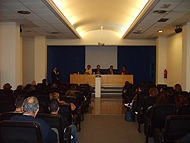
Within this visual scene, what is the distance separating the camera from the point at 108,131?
4.57 metres

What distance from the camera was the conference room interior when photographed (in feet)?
18.9

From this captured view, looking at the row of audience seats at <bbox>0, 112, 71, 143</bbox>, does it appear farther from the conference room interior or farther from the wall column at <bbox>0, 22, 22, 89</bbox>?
the wall column at <bbox>0, 22, 22, 89</bbox>

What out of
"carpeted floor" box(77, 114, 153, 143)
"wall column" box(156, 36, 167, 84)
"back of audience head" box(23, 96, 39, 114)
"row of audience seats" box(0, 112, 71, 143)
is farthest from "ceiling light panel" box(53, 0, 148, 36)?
"row of audience seats" box(0, 112, 71, 143)

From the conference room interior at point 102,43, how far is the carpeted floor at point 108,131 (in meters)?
0.02

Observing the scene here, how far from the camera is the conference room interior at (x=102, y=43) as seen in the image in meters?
5.76

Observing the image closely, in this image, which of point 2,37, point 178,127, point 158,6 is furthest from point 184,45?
point 2,37

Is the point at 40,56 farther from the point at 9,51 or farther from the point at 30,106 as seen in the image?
the point at 30,106

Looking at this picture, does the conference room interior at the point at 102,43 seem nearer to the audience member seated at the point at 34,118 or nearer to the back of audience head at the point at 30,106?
the audience member seated at the point at 34,118

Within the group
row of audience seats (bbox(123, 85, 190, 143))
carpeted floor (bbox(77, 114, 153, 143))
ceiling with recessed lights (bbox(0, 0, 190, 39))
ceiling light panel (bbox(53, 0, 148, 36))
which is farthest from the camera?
ceiling light panel (bbox(53, 0, 148, 36))

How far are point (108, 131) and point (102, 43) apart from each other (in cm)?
876

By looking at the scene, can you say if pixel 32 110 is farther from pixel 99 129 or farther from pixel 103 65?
pixel 103 65

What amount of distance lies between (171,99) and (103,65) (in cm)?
1073

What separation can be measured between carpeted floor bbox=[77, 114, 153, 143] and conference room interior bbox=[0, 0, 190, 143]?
21mm

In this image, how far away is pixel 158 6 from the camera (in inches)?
223
